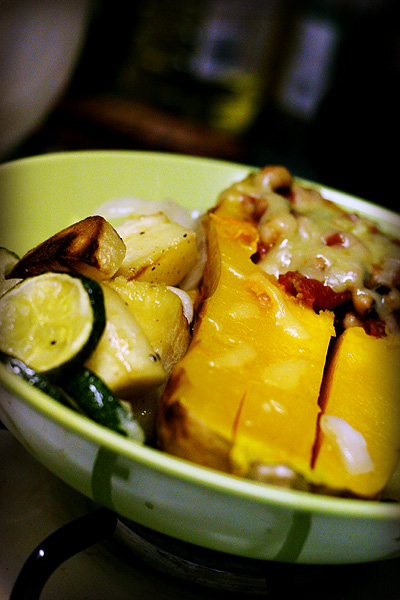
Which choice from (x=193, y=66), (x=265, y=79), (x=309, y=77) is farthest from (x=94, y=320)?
(x=265, y=79)

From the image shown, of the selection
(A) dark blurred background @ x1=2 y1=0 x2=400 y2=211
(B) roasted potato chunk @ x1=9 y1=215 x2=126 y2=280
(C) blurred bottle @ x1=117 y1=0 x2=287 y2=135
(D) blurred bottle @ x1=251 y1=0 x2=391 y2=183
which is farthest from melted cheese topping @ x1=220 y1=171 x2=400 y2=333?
(C) blurred bottle @ x1=117 y1=0 x2=287 y2=135

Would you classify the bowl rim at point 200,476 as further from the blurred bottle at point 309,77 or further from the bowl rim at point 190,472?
the blurred bottle at point 309,77

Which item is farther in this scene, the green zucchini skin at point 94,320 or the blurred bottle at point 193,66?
the blurred bottle at point 193,66

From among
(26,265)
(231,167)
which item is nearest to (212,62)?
(231,167)

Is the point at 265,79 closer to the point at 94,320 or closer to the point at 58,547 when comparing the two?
the point at 94,320

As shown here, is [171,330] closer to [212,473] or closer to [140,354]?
[140,354]

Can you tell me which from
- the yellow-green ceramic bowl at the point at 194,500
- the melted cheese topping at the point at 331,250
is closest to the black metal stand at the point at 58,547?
the yellow-green ceramic bowl at the point at 194,500
